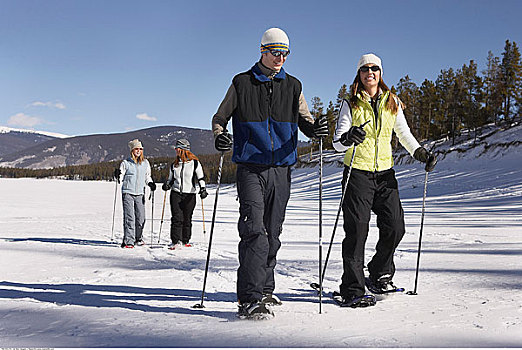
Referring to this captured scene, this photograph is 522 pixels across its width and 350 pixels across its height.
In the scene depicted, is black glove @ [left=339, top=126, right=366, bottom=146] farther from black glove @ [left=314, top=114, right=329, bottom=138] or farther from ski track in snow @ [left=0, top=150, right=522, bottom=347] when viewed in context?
ski track in snow @ [left=0, top=150, right=522, bottom=347]

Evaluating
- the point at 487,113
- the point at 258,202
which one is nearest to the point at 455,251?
the point at 258,202

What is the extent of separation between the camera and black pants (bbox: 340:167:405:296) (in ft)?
12.5

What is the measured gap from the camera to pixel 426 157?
4.11m

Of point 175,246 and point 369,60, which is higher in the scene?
point 369,60

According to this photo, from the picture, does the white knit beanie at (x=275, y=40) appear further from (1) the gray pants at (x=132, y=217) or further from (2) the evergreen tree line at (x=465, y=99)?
(2) the evergreen tree line at (x=465, y=99)

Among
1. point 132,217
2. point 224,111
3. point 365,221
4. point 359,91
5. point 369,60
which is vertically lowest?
point 132,217

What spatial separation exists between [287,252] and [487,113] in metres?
50.1

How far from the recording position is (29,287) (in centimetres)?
470

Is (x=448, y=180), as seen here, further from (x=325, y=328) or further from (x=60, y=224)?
(x=325, y=328)

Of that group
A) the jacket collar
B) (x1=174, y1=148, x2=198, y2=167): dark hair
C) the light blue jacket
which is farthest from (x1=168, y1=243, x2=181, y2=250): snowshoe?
the jacket collar

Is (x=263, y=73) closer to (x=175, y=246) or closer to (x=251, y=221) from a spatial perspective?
(x=251, y=221)

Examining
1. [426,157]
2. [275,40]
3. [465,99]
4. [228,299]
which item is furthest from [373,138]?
[465,99]

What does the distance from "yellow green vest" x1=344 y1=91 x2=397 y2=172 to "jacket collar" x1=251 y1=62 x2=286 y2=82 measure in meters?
0.77

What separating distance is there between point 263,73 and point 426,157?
5.56 ft
